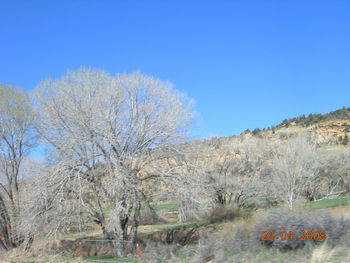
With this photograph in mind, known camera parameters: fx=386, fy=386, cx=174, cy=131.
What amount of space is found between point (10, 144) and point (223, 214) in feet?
52.6

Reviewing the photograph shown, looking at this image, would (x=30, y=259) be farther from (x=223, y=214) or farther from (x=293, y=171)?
(x=293, y=171)

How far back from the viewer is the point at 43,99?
2241cm

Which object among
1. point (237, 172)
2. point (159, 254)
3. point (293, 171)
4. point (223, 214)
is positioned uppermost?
point (237, 172)

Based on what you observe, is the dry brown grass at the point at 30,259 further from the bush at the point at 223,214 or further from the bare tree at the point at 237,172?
the bare tree at the point at 237,172

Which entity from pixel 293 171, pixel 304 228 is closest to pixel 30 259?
pixel 304 228

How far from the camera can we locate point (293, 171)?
35.2 metres

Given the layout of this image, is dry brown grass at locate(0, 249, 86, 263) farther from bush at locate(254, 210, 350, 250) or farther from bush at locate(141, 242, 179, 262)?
bush at locate(254, 210, 350, 250)

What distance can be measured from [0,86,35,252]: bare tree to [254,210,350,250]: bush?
17.2m

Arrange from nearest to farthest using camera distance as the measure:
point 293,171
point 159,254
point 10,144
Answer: point 159,254
point 10,144
point 293,171

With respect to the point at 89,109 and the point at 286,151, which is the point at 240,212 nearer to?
the point at 286,151

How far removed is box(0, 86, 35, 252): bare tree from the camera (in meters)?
23.5

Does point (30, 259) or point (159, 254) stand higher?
point (30, 259)

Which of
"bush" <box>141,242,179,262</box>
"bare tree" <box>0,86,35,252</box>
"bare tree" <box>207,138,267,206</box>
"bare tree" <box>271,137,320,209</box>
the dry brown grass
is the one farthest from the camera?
"bare tree" <box>207,138,267,206</box>

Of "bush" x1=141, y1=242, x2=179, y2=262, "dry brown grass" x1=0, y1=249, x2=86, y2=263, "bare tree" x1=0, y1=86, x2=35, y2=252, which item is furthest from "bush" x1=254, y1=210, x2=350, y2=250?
"bare tree" x1=0, y1=86, x2=35, y2=252
